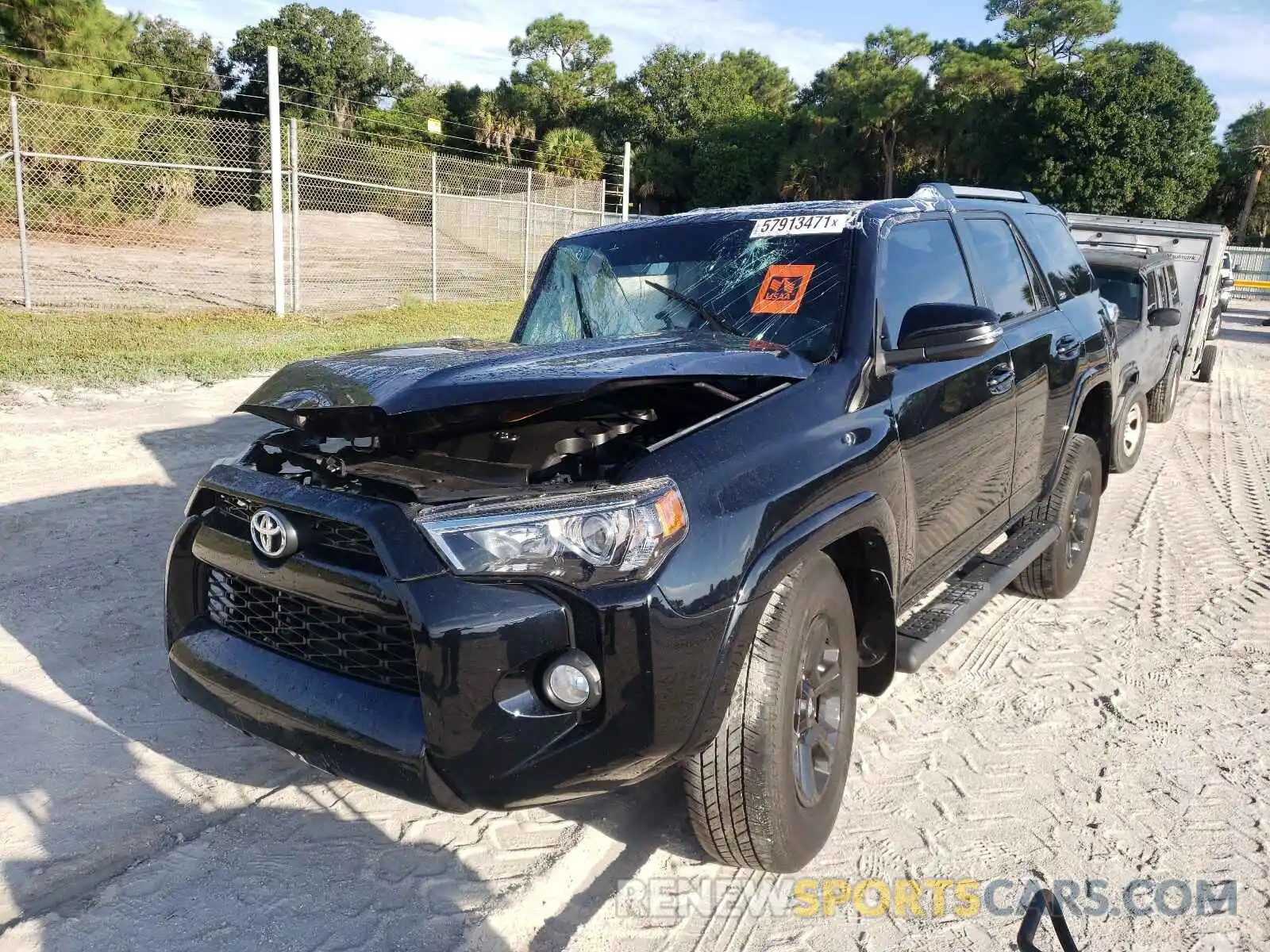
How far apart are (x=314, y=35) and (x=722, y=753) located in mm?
55456

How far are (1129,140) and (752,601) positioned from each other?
1728 inches

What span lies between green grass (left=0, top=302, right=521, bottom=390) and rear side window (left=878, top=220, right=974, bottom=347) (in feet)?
25.2

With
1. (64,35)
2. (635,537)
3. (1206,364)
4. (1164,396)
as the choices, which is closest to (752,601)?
(635,537)

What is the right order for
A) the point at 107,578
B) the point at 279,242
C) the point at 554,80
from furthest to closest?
the point at 554,80
the point at 279,242
the point at 107,578

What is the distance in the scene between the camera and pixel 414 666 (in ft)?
7.54

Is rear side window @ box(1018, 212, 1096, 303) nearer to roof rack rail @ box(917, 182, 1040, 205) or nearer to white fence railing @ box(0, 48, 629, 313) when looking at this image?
roof rack rail @ box(917, 182, 1040, 205)

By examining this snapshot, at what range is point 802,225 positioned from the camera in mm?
3600

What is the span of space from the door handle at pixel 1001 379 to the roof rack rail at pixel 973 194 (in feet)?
2.63

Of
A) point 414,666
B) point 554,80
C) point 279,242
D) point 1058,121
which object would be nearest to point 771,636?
point 414,666

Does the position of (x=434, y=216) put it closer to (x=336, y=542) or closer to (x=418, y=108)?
(x=336, y=542)

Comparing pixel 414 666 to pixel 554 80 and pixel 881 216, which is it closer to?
pixel 881 216

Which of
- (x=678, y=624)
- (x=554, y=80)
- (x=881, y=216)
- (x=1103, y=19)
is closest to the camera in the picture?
(x=678, y=624)

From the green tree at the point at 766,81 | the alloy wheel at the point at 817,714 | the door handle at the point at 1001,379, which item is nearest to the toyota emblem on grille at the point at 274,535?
the alloy wheel at the point at 817,714

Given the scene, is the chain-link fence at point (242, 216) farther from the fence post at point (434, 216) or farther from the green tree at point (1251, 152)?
the green tree at point (1251, 152)
